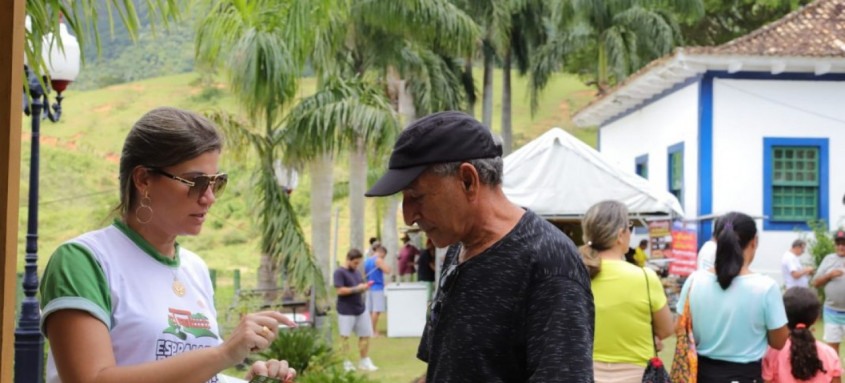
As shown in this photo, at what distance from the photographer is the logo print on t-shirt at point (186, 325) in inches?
109

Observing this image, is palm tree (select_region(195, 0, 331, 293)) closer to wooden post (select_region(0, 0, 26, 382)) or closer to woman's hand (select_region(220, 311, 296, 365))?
woman's hand (select_region(220, 311, 296, 365))

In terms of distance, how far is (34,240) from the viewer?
10.8 metres

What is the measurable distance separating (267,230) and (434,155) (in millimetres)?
13312

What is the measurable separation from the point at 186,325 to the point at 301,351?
10.4 m

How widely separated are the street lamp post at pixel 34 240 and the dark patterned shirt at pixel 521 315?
7.25 meters

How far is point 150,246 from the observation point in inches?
112

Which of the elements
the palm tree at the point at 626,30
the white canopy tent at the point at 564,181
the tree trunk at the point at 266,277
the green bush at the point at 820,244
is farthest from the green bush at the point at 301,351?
the palm tree at the point at 626,30

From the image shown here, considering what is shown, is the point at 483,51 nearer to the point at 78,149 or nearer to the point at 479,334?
the point at 479,334

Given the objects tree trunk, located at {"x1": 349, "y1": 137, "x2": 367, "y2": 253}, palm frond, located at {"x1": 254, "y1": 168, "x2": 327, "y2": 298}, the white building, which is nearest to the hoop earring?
palm frond, located at {"x1": 254, "y1": 168, "x2": 327, "y2": 298}

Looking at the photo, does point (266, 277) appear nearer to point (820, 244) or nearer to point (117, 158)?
point (820, 244)

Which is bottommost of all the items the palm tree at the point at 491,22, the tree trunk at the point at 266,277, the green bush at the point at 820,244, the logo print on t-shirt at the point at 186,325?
the tree trunk at the point at 266,277

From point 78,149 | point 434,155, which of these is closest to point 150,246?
point 434,155

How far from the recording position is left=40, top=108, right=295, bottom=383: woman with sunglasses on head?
8.40ft

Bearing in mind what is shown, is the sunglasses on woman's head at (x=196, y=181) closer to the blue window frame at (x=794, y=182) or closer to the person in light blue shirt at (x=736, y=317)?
the person in light blue shirt at (x=736, y=317)
